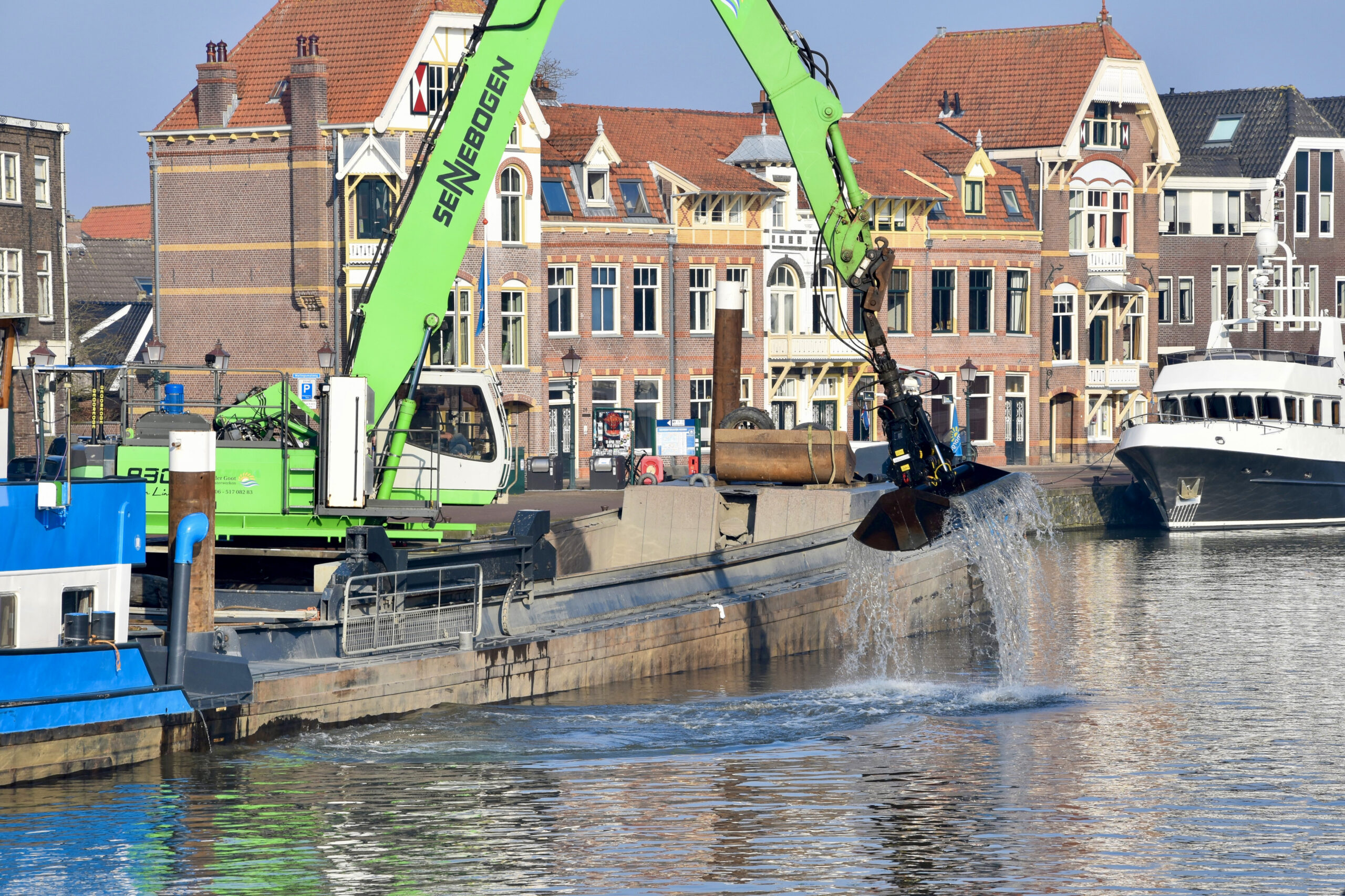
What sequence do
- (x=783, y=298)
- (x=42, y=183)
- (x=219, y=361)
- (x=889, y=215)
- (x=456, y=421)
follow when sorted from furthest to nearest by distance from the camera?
(x=889, y=215)
(x=783, y=298)
(x=42, y=183)
(x=219, y=361)
(x=456, y=421)

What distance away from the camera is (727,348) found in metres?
34.2

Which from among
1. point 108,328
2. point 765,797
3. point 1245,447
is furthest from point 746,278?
point 765,797

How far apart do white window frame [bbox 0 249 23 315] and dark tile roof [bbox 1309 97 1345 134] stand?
53579mm

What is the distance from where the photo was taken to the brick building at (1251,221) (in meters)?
70.6

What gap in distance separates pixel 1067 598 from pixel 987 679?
9.74 meters

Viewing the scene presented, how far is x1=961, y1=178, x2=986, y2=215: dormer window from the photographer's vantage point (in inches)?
2393

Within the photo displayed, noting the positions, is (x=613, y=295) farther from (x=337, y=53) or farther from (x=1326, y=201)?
(x=1326, y=201)

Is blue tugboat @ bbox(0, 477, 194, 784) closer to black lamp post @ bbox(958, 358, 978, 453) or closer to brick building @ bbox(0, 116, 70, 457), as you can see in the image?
brick building @ bbox(0, 116, 70, 457)

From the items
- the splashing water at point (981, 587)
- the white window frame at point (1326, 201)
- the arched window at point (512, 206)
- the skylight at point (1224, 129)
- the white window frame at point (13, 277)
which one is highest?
the skylight at point (1224, 129)

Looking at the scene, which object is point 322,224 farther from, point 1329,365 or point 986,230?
point 1329,365

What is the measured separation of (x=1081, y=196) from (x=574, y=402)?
22.5m

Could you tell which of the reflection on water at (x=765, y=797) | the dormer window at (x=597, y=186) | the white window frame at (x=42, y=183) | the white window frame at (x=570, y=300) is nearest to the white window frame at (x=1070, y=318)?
the dormer window at (x=597, y=186)

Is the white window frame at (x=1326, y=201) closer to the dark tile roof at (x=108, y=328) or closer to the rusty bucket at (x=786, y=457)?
the dark tile roof at (x=108, y=328)

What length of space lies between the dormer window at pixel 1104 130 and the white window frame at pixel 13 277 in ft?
116
